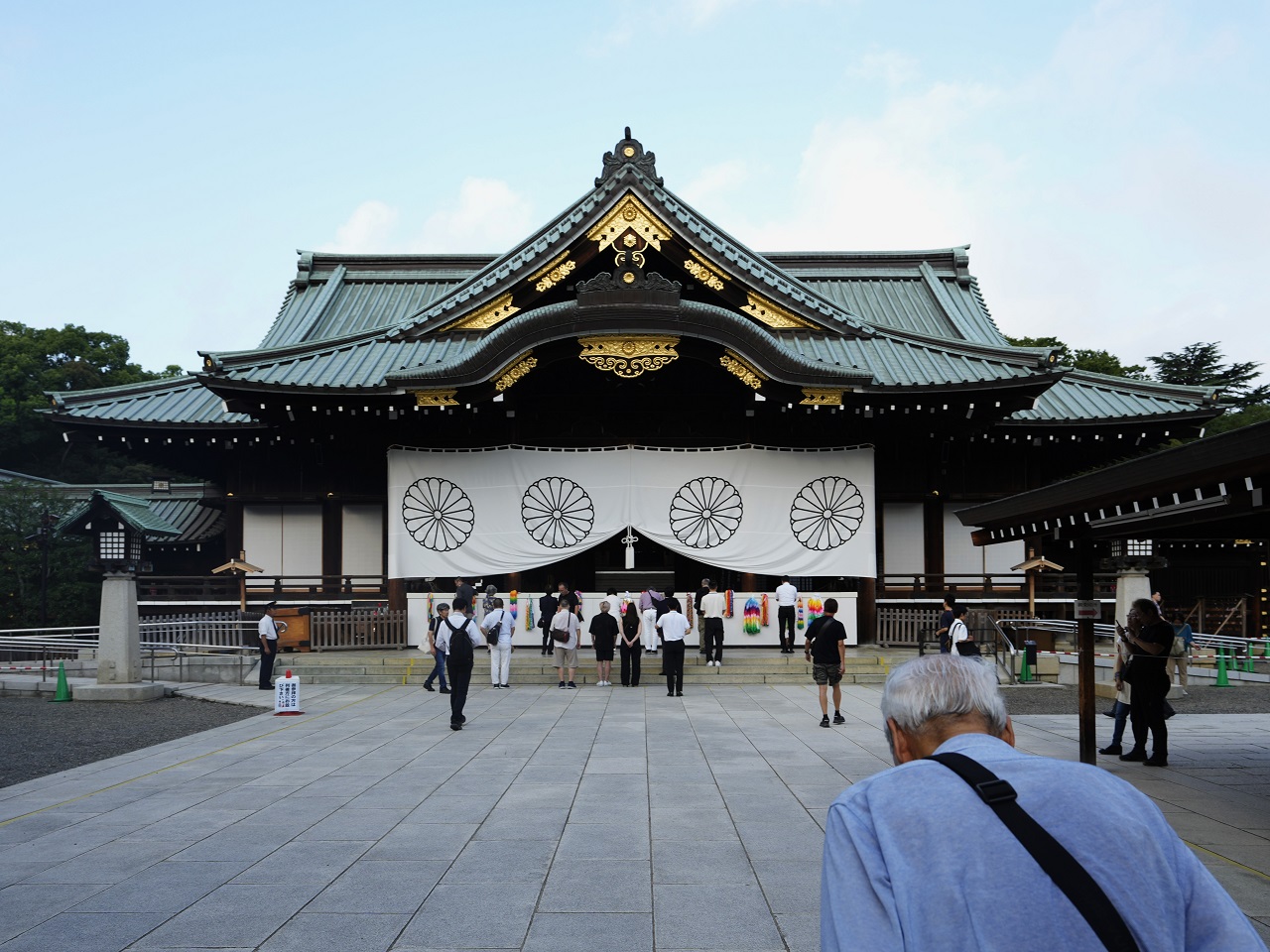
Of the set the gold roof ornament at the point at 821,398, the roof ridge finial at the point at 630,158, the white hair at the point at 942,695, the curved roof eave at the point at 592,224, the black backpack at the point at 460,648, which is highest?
the roof ridge finial at the point at 630,158

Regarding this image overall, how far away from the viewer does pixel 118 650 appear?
1731 centimetres

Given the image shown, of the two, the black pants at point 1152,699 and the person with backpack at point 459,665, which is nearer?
the black pants at point 1152,699

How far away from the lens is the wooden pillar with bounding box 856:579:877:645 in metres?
21.6

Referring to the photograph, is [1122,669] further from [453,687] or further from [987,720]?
[987,720]

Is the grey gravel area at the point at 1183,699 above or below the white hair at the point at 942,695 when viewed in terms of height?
below

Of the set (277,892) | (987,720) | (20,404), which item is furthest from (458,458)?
(20,404)

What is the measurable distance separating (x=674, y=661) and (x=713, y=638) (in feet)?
9.92

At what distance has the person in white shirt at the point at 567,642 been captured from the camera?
57.8ft

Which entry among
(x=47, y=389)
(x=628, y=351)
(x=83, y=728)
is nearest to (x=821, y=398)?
(x=628, y=351)

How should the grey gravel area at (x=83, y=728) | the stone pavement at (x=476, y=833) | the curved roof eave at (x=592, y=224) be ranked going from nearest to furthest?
the stone pavement at (x=476, y=833)
the grey gravel area at (x=83, y=728)
the curved roof eave at (x=592, y=224)

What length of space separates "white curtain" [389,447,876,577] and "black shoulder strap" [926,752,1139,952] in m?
19.2

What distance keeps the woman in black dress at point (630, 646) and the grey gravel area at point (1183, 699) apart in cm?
631

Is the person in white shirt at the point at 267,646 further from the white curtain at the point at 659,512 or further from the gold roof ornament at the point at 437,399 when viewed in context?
the gold roof ornament at the point at 437,399

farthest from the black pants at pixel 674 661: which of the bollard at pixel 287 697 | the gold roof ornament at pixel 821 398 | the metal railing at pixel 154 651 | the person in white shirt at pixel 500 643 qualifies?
the metal railing at pixel 154 651
